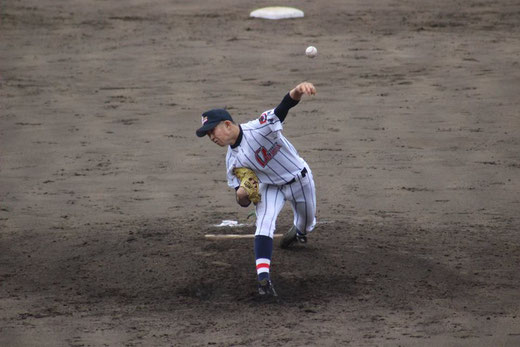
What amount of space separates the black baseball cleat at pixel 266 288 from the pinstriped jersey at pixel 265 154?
672 millimetres

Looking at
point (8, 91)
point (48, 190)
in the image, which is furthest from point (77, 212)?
point (8, 91)

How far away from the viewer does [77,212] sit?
28.2 ft

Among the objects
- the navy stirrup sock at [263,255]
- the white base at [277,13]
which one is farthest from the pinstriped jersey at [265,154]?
the white base at [277,13]

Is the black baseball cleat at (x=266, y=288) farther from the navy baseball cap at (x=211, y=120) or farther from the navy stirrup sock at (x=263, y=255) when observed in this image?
the navy baseball cap at (x=211, y=120)

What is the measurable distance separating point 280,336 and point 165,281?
1327 millimetres

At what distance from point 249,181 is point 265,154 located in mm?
229

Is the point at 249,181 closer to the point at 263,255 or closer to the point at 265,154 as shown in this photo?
the point at 265,154

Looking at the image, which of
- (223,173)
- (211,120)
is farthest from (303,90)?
(223,173)

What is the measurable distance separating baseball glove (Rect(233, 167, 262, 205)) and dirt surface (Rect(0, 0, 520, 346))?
2.14ft

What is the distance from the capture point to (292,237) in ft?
23.4

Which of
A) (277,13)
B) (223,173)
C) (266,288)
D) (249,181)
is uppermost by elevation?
(277,13)

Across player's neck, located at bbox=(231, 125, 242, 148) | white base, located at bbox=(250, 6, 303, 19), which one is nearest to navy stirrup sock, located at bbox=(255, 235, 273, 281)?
player's neck, located at bbox=(231, 125, 242, 148)

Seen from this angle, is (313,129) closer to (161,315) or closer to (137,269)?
(137,269)

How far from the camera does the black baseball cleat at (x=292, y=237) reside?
7.06m
